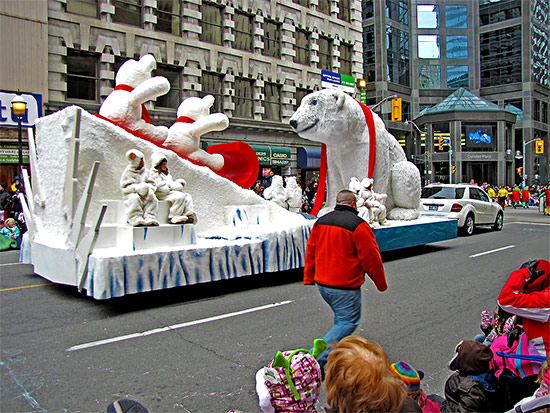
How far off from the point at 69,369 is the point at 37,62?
1522 centimetres

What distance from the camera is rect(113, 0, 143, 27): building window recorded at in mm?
18172

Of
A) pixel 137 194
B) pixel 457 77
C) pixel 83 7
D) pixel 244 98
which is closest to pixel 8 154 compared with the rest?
pixel 83 7

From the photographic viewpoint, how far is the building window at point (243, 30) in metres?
22.2

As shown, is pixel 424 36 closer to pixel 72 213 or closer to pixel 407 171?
pixel 407 171

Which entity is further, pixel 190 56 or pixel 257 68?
pixel 257 68

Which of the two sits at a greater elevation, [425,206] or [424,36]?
[424,36]

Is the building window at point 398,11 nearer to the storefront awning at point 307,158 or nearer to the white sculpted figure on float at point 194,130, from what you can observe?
the storefront awning at point 307,158

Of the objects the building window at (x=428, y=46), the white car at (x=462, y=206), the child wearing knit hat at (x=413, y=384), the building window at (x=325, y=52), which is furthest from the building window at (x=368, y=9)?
the child wearing knit hat at (x=413, y=384)

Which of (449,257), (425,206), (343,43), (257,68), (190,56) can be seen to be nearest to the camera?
(449,257)

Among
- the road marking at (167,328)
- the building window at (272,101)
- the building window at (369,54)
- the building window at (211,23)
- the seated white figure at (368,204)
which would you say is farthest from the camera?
the building window at (369,54)

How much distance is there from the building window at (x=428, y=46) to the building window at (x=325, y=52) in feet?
95.3

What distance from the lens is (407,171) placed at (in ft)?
34.8

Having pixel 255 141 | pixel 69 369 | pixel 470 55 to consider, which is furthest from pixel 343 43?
pixel 470 55

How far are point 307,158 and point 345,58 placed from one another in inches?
296
